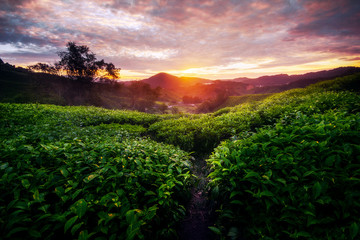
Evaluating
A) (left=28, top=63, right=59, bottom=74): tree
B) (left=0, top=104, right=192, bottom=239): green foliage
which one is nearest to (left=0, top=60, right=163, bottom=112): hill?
(left=28, top=63, right=59, bottom=74): tree

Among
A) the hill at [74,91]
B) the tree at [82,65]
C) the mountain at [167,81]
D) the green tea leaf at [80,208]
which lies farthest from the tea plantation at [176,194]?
the mountain at [167,81]

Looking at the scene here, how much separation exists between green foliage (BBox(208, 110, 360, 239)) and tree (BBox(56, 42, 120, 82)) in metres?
46.1

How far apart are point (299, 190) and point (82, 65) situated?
1872 inches

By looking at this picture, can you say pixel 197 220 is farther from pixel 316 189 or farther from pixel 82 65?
pixel 82 65

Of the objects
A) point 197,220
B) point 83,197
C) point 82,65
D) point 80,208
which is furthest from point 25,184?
point 82,65

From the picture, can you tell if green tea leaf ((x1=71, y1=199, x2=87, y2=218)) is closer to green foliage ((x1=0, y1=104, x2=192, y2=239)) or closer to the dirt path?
green foliage ((x1=0, y1=104, x2=192, y2=239))

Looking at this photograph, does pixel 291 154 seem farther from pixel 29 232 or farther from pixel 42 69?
pixel 42 69

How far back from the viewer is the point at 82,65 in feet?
128

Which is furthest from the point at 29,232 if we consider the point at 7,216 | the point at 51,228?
the point at 7,216

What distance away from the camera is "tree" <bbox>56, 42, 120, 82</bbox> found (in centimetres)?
3776

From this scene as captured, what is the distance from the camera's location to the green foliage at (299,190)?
6.24ft

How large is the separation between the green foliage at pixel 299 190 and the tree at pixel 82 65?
46063 mm

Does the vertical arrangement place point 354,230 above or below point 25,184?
below

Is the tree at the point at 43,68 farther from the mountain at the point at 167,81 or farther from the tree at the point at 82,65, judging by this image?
the mountain at the point at 167,81
